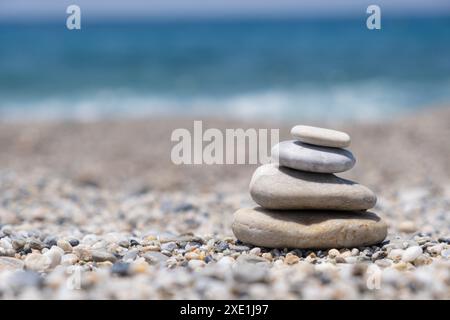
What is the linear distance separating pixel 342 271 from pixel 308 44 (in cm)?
3237

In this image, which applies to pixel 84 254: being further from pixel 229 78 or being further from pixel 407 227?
pixel 229 78

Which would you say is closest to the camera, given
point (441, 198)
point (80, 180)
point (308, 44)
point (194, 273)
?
point (194, 273)

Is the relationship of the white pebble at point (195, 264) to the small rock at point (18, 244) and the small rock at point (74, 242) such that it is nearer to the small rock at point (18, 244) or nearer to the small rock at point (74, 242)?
the small rock at point (74, 242)

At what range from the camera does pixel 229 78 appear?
21.6 m

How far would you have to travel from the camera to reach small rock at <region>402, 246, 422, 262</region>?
12.5 ft

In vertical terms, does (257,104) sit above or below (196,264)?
above

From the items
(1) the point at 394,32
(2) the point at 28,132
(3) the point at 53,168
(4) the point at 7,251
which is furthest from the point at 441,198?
(1) the point at 394,32

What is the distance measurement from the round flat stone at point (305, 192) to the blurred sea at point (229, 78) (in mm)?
10473

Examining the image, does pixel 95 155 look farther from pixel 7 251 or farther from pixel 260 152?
pixel 7 251

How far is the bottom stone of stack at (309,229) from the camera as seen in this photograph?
160 inches

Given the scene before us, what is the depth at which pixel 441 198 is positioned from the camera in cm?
685

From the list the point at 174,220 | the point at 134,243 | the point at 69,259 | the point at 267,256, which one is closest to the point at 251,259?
the point at 267,256

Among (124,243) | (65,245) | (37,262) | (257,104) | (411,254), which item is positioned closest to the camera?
(37,262)

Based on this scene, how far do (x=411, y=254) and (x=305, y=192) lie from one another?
813 mm
